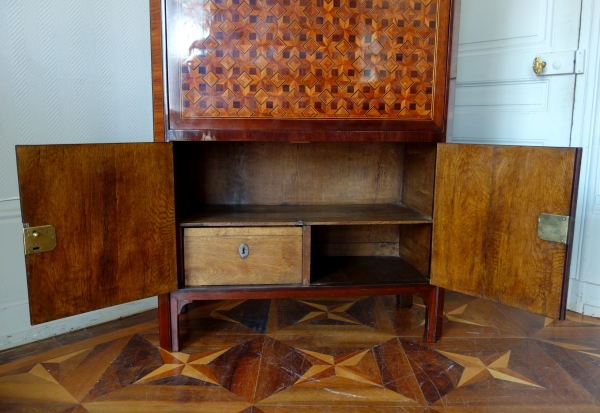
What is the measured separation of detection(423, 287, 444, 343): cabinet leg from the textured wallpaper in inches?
51.8

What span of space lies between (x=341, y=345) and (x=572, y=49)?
1.55 m

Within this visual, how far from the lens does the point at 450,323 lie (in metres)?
1.96

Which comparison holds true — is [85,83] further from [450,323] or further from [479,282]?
[450,323]

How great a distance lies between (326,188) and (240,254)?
0.56 metres

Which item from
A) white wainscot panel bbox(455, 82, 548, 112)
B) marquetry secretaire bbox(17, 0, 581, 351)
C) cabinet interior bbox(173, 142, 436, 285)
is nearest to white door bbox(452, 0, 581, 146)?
white wainscot panel bbox(455, 82, 548, 112)

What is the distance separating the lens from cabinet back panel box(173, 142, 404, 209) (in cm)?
198

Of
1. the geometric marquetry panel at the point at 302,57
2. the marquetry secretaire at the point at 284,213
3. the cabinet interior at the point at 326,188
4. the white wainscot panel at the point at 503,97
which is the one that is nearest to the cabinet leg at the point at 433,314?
the marquetry secretaire at the point at 284,213

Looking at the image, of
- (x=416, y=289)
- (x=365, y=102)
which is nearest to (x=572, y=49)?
(x=365, y=102)

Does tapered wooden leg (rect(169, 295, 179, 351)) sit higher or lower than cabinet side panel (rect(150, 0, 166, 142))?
lower

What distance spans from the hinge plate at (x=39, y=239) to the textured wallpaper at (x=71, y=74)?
552mm

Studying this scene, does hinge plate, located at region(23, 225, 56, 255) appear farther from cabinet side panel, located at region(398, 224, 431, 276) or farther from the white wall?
cabinet side panel, located at region(398, 224, 431, 276)

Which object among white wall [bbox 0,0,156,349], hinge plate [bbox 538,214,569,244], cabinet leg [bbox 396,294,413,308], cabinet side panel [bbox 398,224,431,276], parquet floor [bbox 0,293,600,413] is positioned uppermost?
white wall [bbox 0,0,156,349]

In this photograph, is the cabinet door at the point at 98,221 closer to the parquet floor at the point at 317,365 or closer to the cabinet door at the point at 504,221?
the parquet floor at the point at 317,365

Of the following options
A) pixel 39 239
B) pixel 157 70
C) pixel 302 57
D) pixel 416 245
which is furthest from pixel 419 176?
pixel 39 239
